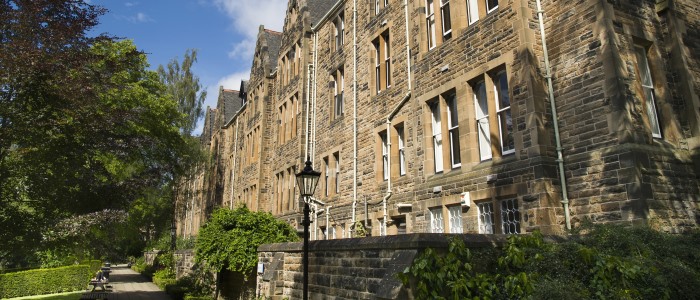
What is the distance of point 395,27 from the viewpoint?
1599 centimetres

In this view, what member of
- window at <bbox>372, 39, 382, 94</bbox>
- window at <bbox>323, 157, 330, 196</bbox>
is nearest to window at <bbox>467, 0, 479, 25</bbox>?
window at <bbox>372, 39, 382, 94</bbox>

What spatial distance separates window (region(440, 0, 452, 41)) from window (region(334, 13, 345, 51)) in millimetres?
7997

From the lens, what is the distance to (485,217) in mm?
10461

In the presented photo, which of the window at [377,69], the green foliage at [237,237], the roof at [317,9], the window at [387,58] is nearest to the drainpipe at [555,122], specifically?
the window at [387,58]

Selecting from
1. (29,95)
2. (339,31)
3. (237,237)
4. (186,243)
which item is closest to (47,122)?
(29,95)

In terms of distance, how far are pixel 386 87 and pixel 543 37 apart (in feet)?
23.5

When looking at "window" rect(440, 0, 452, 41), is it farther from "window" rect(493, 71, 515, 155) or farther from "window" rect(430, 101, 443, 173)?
"window" rect(493, 71, 515, 155)

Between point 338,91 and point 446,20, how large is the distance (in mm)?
8293

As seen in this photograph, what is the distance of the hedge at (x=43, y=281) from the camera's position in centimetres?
2586

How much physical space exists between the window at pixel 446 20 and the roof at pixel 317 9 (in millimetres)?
12511

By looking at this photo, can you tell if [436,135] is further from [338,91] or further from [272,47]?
[272,47]

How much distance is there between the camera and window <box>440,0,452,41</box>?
12.6 meters

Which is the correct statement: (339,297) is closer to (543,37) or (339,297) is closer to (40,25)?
(543,37)

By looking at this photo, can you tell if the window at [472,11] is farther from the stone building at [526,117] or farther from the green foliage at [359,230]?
the green foliage at [359,230]
